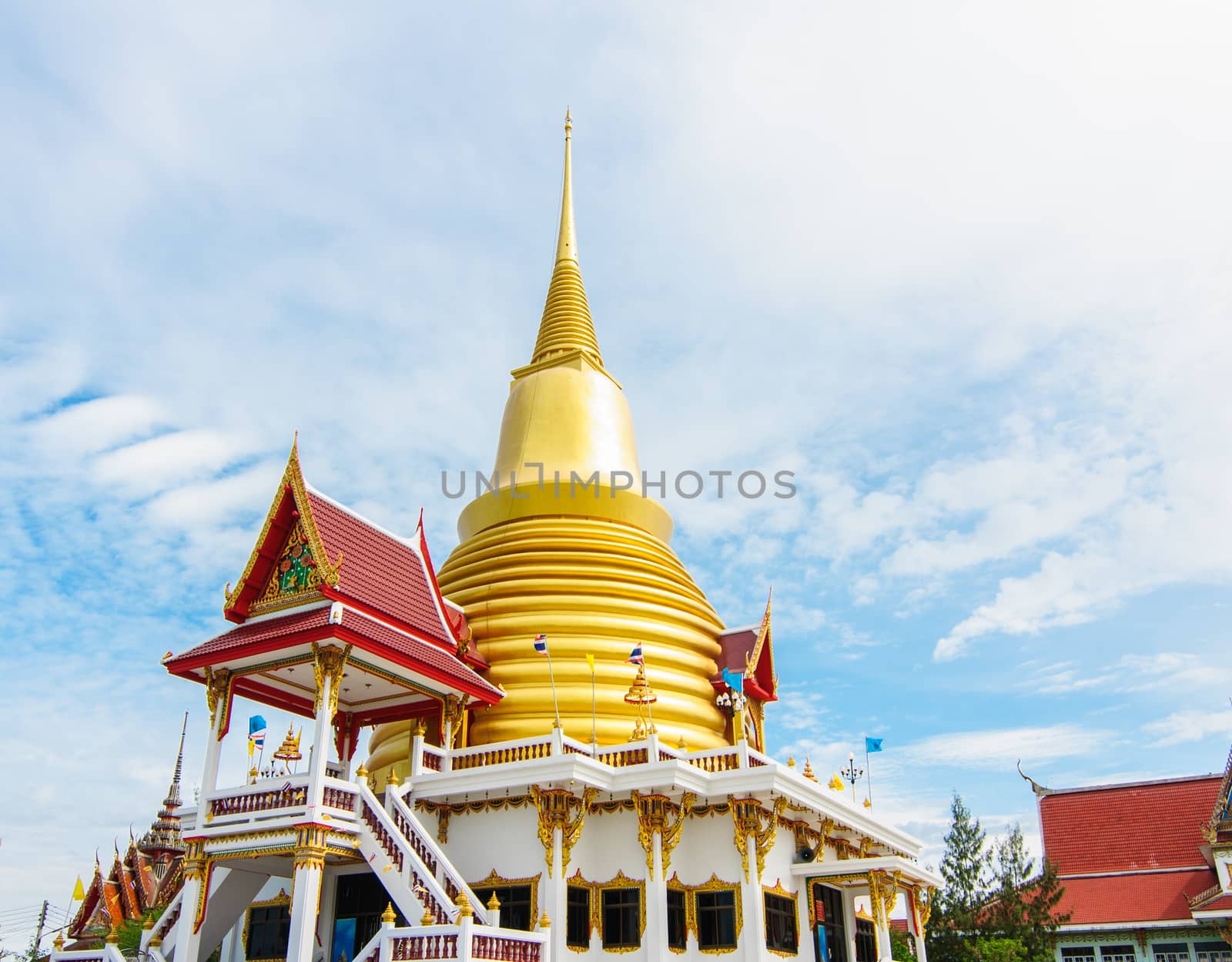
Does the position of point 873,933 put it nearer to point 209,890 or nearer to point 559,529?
point 559,529

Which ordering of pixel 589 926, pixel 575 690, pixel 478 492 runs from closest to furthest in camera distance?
pixel 589 926
pixel 575 690
pixel 478 492

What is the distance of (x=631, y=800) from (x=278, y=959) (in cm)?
740

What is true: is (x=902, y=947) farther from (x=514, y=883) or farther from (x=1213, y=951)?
(x=514, y=883)

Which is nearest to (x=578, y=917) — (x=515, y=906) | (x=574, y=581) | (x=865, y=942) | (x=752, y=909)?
(x=515, y=906)

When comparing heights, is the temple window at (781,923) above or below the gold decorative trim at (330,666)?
below

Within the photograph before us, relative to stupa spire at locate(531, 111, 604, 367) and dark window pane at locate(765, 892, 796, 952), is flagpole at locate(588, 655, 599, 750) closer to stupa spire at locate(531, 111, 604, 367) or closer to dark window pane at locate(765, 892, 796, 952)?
dark window pane at locate(765, 892, 796, 952)

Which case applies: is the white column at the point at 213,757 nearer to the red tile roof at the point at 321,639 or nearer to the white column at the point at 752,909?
the red tile roof at the point at 321,639

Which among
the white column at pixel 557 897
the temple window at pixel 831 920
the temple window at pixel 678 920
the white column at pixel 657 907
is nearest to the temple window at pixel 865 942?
the temple window at pixel 831 920

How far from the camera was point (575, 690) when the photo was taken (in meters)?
23.0

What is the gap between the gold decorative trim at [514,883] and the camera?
62.7 ft

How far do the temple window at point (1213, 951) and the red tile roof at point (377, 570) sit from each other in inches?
980

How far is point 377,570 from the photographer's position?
71.9 feet

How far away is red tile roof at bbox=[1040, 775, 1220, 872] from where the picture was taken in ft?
120

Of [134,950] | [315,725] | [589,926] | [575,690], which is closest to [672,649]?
[575,690]
